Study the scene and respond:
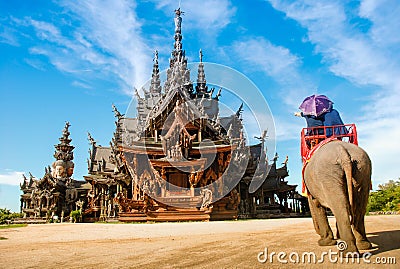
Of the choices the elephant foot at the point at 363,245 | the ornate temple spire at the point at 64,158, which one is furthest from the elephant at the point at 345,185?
the ornate temple spire at the point at 64,158

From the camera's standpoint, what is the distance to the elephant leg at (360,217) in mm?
5000

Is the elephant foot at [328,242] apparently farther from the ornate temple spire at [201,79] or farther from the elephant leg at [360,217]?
the ornate temple spire at [201,79]

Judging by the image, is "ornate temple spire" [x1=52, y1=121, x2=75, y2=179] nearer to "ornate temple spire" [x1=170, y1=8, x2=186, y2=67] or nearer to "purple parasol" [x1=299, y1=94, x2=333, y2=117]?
"ornate temple spire" [x1=170, y1=8, x2=186, y2=67]

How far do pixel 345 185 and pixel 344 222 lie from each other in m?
0.59

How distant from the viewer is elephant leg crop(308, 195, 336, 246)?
5.80m

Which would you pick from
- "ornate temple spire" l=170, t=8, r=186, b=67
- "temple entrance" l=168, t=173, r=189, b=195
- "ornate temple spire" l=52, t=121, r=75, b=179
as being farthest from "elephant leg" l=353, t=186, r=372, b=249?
"ornate temple spire" l=170, t=8, r=186, b=67

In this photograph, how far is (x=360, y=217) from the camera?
511cm

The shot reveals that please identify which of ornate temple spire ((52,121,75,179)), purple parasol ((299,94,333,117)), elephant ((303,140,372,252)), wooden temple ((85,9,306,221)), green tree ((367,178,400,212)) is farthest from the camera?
ornate temple spire ((52,121,75,179))

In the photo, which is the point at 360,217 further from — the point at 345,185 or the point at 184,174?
the point at 184,174

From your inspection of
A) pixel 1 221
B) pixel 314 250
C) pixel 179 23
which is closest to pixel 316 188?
pixel 314 250

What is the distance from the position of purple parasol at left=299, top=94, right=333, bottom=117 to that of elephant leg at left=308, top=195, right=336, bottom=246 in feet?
6.07

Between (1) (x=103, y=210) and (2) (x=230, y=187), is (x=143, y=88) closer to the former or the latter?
(1) (x=103, y=210)

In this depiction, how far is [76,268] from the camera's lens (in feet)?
14.8

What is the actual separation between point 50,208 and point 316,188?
3878cm
